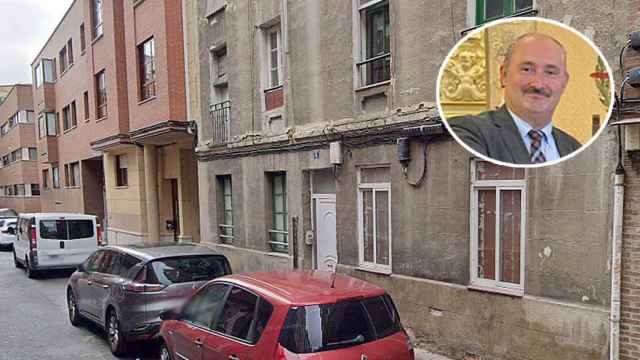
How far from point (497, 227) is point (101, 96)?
60.6 feet

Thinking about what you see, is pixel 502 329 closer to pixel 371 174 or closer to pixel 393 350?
pixel 393 350

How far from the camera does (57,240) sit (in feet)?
46.0

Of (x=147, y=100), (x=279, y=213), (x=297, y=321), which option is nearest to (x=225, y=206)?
(x=279, y=213)

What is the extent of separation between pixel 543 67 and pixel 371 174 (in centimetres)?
460

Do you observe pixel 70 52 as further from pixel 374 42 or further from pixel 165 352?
pixel 165 352

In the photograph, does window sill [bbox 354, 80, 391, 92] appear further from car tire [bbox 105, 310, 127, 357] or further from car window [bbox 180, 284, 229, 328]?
car tire [bbox 105, 310, 127, 357]

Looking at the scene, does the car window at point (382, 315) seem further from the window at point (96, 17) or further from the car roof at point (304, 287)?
the window at point (96, 17)

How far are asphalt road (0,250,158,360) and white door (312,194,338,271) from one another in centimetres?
322

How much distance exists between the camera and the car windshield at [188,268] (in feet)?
23.0

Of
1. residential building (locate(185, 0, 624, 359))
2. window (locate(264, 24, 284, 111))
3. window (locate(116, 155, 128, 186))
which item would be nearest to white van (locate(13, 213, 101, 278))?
window (locate(116, 155, 128, 186))

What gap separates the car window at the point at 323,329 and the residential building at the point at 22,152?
138 ft

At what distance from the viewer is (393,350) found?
420cm

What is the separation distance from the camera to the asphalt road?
7238mm

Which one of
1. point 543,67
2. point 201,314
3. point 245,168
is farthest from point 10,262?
point 543,67
